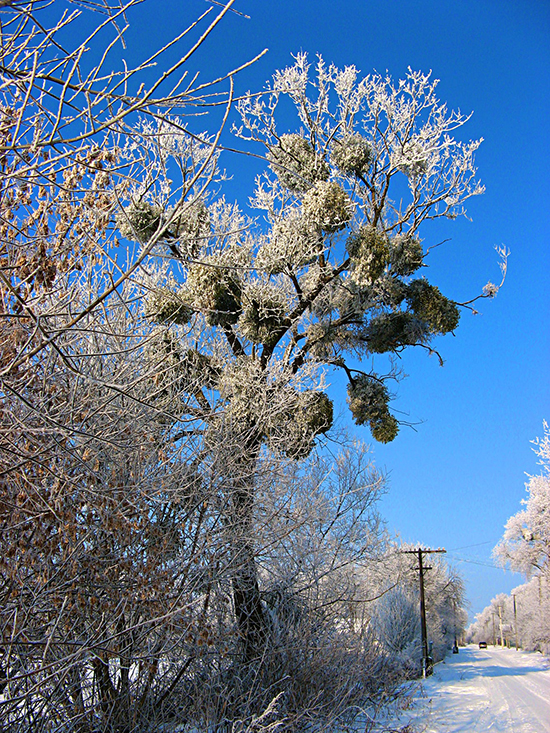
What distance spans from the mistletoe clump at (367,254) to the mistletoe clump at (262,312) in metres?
1.26

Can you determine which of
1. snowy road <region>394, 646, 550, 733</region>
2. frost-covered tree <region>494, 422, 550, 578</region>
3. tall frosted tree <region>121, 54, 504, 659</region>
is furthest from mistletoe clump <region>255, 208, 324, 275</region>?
frost-covered tree <region>494, 422, 550, 578</region>

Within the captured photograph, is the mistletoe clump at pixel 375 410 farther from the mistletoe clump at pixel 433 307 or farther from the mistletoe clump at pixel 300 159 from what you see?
the mistletoe clump at pixel 300 159

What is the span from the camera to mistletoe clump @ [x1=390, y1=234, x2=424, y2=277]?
8.71 meters

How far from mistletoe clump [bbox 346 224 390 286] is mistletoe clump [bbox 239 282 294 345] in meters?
1.26

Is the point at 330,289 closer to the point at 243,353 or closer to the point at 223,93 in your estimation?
the point at 243,353

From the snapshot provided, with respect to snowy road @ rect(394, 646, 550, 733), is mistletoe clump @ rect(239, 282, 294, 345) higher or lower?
higher

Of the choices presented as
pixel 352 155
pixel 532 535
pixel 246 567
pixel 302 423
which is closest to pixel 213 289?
pixel 302 423

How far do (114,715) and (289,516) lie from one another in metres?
3.12

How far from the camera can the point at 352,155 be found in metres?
8.97

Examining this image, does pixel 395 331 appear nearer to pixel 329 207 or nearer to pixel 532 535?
pixel 329 207

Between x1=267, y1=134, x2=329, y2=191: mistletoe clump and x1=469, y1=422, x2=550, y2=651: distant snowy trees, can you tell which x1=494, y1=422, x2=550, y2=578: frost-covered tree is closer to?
x1=469, y1=422, x2=550, y2=651: distant snowy trees

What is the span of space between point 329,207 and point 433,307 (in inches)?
89.0

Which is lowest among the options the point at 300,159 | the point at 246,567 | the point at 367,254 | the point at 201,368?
the point at 246,567

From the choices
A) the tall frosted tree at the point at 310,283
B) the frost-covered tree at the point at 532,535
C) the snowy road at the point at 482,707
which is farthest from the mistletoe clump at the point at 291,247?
the frost-covered tree at the point at 532,535
